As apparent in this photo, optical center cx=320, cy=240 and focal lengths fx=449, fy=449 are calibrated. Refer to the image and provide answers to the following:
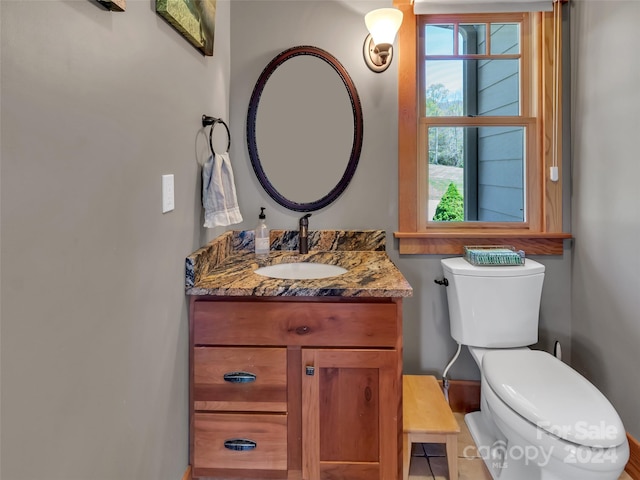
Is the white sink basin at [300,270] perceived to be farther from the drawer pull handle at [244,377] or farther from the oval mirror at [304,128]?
the drawer pull handle at [244,377]

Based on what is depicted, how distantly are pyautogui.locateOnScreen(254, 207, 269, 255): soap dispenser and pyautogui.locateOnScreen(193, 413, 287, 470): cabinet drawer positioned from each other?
2.62ft

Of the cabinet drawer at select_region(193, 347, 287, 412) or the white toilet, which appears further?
the cabinet drawer at select_region(193, 347, 287, 412)

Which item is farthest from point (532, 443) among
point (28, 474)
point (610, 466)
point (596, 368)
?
point (28, 474)

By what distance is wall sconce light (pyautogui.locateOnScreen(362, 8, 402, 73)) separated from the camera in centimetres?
203

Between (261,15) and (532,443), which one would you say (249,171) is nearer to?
(261,15)

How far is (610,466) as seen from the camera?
1.33 m

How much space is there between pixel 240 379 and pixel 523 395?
0.98 m

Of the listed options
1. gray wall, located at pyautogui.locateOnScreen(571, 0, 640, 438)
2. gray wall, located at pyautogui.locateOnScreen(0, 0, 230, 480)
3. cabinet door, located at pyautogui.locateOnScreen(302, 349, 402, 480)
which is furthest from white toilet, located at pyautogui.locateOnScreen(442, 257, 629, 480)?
gray wall, located at pyautogui.locateOnScreen(0, 0, 230, 480)

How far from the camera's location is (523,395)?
59.9 inches

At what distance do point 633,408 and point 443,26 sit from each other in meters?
1.92

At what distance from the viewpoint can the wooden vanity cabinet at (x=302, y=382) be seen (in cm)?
159

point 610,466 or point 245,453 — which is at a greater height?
point 610,466

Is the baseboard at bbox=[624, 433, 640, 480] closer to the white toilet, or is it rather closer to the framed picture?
the white toilet

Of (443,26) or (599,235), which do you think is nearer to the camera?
(599,235)
